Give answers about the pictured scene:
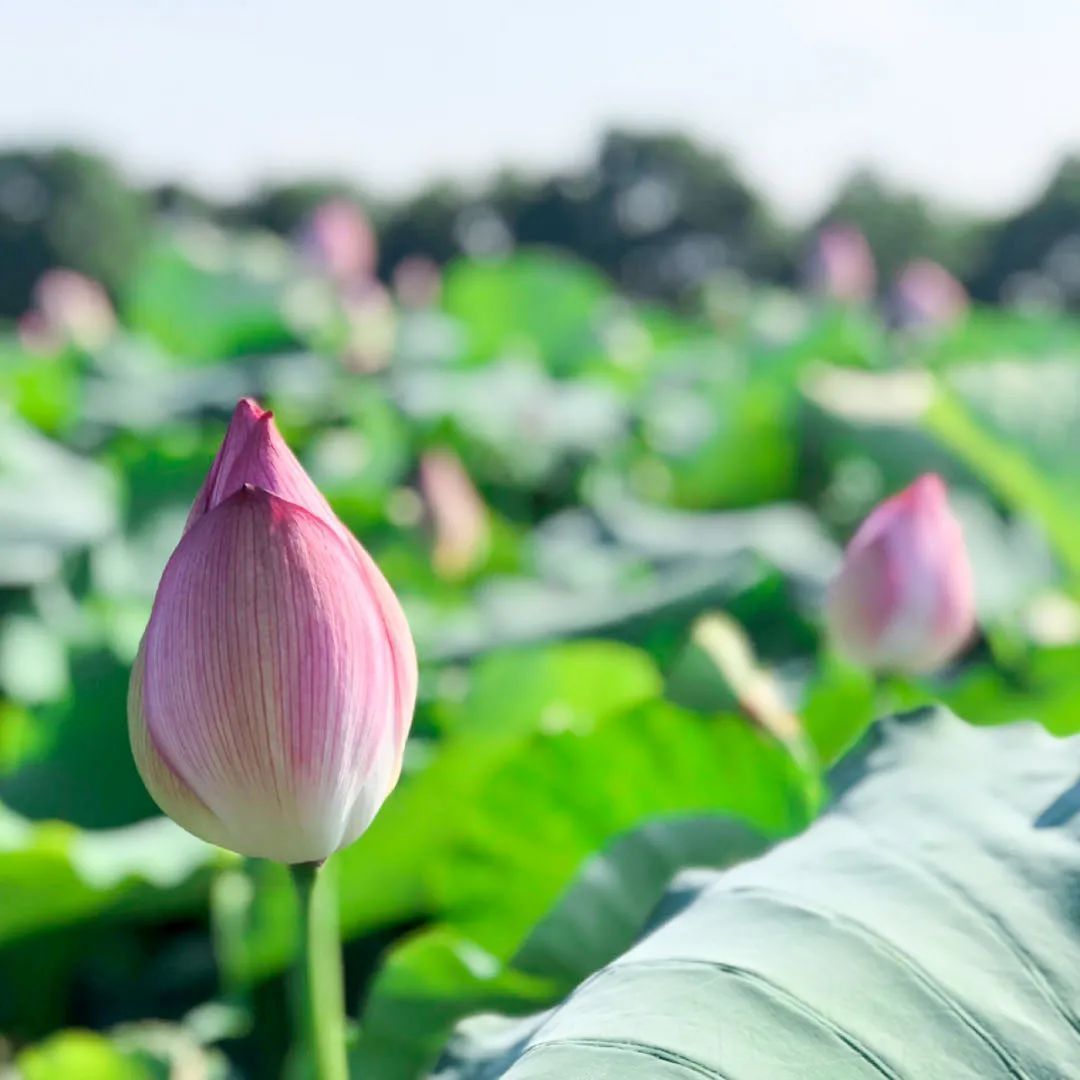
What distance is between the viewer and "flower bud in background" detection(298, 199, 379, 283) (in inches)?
122

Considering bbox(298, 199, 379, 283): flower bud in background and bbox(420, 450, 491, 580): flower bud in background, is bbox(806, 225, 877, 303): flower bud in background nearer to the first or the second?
bbox(298, 199, 379, 283): flower bud in background

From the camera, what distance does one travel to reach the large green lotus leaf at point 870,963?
396 millimetres

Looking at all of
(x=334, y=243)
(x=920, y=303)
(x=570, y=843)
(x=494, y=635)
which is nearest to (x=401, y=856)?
(x=570, y=843)

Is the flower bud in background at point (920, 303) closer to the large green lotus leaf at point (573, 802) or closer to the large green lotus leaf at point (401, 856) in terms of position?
the large green lotus leaf at point (401, 856)

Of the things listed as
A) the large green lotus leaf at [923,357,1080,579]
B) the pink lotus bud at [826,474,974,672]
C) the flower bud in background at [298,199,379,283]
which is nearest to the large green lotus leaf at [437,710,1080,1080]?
the pink lotus bud at [826,474,974,672]

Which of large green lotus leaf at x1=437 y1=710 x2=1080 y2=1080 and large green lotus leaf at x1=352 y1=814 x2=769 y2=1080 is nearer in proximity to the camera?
large green lotus leaf at x1=437 y1=710 x2=1080 y2=1080

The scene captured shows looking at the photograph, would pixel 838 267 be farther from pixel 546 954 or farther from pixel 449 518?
pixel 546 954

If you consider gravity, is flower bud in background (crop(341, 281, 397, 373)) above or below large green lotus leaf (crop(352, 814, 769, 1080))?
below

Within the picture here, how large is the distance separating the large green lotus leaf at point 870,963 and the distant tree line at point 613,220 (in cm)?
1148

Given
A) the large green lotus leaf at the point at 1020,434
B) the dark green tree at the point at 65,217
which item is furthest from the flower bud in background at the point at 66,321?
the dark green tree at the point at 65,217

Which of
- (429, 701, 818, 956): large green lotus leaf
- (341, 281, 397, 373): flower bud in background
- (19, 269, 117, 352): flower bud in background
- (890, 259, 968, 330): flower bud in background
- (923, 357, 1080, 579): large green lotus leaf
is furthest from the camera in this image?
(890, 259, 968, 330): flower bud in background

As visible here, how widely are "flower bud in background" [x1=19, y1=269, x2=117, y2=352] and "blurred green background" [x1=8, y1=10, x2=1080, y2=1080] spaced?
0.06 ft

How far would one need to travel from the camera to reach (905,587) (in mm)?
737

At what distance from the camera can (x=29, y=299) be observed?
51.8ft
